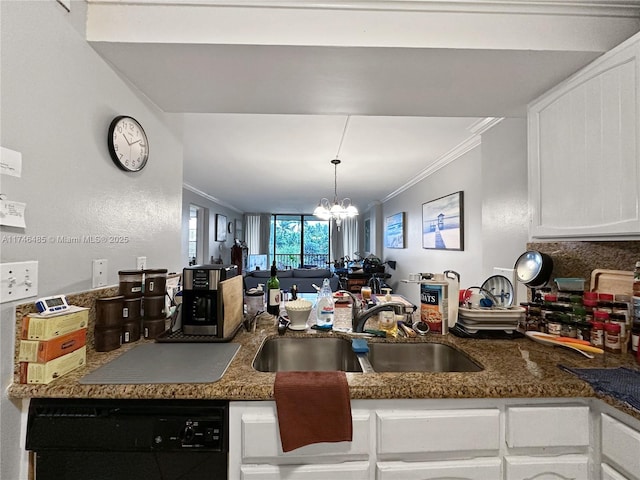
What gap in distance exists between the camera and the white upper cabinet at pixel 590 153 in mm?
1037

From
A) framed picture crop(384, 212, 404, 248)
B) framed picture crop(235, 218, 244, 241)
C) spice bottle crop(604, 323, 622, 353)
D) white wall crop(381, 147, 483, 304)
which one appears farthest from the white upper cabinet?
framed picture crop(235, 218, 244, 241)

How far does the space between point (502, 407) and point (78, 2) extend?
2.08 meters

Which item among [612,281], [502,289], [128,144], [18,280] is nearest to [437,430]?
Answer: [612,281]

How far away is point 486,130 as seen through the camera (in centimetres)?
258

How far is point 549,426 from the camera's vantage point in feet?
3.02

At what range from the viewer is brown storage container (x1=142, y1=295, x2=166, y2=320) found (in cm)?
133

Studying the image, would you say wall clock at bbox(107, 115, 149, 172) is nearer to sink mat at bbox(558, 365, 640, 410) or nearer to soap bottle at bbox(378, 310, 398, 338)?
soap bottle at bbox(378, 310, 398, 338)

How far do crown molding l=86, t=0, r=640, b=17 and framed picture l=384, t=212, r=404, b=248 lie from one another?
13.7 ft

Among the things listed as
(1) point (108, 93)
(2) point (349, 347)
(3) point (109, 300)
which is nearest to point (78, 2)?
(1) point (108, 93)

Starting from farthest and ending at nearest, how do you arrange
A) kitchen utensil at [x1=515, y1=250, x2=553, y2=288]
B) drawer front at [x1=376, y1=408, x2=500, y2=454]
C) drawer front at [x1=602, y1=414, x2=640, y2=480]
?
kitchen utensil at [x1=515, y1=250, x2=553, y2=288] → drawer front at [x1=376, y1=408, x2=500, y2=454] → drawer front at [x1=602, y1=414, x2=640, y2=480]

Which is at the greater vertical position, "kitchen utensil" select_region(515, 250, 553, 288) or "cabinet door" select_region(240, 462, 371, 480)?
"kitchen utensil" select_region(515, 250, 553, 288)

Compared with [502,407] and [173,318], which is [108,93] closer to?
[173,318]

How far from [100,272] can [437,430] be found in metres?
1.41

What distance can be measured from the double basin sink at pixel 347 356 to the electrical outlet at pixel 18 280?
81 centimetres
